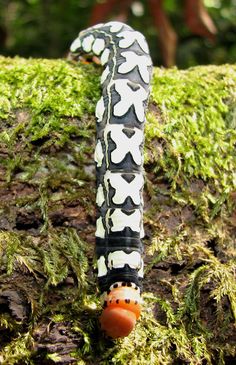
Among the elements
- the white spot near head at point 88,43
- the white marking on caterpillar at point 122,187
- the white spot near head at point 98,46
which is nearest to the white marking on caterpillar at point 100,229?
the white marking on caterpillar at point 122,187

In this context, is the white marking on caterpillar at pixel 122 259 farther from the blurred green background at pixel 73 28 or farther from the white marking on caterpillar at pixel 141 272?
the blurred green background at pixel 73 28

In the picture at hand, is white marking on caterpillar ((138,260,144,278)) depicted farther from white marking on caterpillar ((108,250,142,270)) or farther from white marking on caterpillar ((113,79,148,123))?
white marking on caterpillar ((113,79,148,123))

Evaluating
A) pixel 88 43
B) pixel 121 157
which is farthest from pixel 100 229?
pixel 88 43

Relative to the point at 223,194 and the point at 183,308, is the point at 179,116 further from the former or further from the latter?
the point at 183,308

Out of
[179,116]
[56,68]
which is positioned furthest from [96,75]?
[179,116]

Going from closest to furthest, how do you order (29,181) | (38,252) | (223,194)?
(38,252) → (29,181) → (223,194)

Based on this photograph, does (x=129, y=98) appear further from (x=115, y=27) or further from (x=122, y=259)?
(x=122, y=259)
